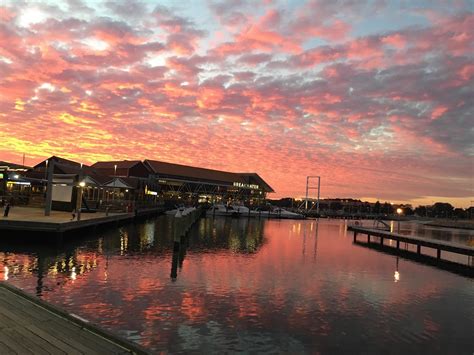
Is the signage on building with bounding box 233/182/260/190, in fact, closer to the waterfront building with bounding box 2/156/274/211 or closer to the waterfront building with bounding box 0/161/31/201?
the waterfront building with bounding box 2/156/274/211

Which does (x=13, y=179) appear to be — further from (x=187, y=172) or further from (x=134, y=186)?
(x=187, y=172)

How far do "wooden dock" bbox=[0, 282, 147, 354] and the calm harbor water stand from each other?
9.45 ft

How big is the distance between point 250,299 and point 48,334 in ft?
34.0

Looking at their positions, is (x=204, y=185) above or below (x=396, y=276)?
above

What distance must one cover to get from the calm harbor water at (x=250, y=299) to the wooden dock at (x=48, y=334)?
9.45ft

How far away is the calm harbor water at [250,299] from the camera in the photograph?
41.5ft

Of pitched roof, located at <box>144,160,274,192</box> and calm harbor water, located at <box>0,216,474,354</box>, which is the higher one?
pitched roof, located at <box>144,160,274,192</box>

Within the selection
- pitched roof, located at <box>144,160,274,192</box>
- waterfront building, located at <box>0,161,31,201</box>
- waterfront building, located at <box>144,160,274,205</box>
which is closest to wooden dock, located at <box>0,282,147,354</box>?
waterfront building, located at <box>0,161,31,201</box>

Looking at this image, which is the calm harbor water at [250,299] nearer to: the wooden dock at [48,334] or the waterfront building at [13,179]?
the wooden dock at [48,334]

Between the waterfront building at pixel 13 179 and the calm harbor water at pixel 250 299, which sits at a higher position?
the waterfront building at pixel 13 179

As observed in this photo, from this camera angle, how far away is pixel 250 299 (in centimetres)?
1742

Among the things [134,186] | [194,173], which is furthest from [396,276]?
[194,173]

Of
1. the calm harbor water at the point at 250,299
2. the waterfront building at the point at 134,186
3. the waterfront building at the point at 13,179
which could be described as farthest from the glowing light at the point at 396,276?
the waterfront building at the point at 13,179

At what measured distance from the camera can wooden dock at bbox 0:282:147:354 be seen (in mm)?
7703
